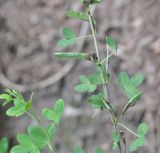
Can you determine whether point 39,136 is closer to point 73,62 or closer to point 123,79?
point 123,79

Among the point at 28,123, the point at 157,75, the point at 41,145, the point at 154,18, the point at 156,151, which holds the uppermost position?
the point at 41,145

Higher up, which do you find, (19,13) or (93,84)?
(93,84)

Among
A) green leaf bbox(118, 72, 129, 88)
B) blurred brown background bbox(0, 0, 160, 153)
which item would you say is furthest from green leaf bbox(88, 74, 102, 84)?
blurred brown background bbox(0, 0, 160, 153)

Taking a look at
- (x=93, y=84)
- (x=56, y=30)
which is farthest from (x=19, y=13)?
(x=93, y=84)

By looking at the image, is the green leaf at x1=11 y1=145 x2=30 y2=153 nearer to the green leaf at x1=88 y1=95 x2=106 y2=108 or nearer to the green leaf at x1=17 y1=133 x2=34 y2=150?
the green leaf at x1=17 y1=133 x2=34 y2=150

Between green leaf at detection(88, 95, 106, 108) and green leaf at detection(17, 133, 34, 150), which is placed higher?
green leaf at detection(88, 95, 106, 108)

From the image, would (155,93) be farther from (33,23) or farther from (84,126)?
(33,23)
